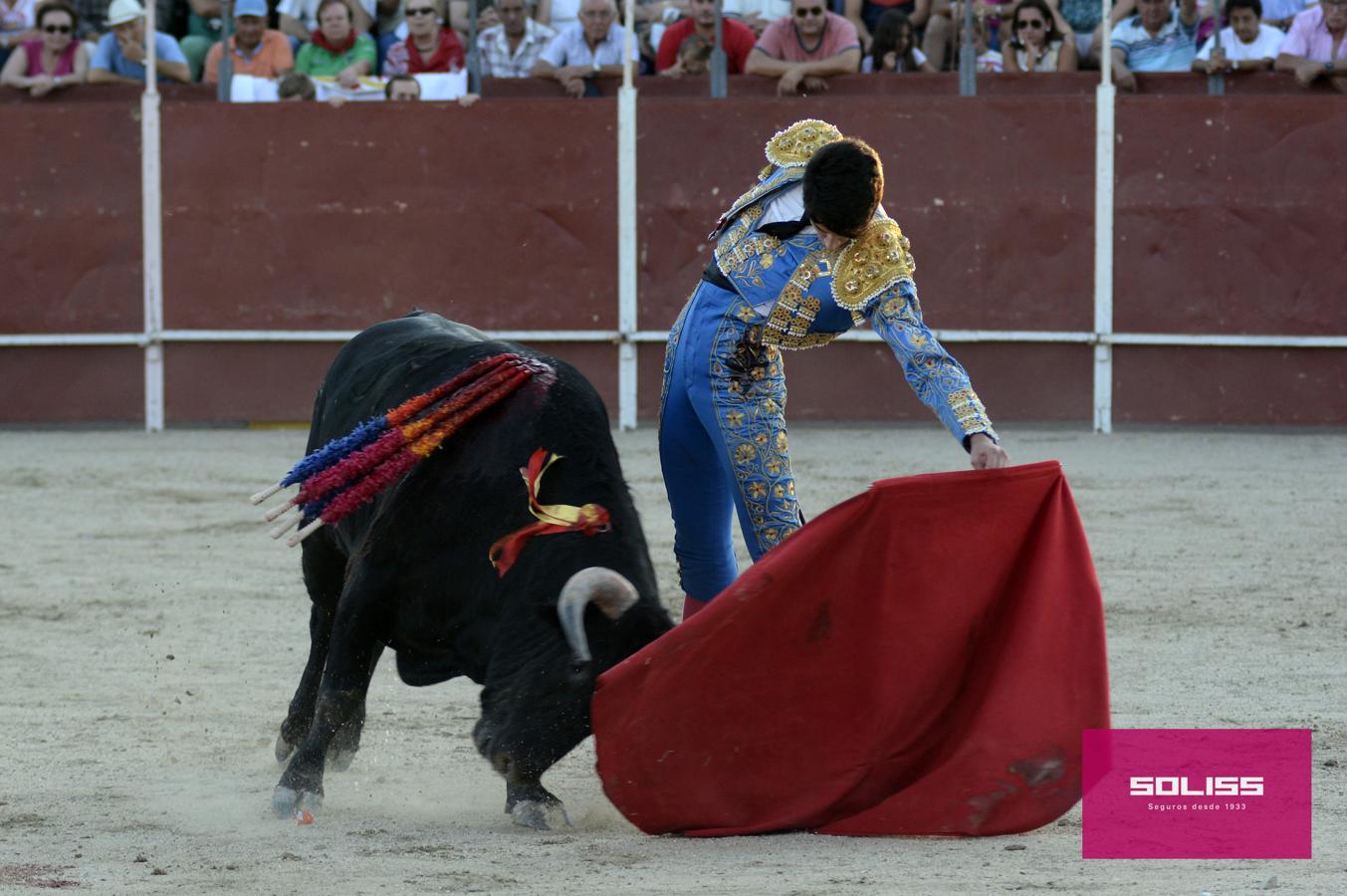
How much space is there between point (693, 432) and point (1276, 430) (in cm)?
547

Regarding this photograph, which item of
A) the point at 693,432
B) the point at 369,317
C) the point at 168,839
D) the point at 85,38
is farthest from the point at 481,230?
the point at 168,839

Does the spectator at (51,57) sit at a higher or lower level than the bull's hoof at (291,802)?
higher

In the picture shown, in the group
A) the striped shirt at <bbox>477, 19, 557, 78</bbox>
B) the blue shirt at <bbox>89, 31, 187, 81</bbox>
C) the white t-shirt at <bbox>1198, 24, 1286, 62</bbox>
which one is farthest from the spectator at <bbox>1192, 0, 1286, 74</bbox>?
the blue shirt at <bbox>89, 31, 187, 81</bbox>

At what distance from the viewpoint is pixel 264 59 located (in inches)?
336

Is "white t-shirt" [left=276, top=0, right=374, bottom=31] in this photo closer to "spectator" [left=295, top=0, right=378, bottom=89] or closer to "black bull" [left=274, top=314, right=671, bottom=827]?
"spectator" [left=295, top=0, right=378, bottom=89]

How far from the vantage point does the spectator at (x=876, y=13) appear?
8.38 meters

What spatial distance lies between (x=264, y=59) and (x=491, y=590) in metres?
6.11

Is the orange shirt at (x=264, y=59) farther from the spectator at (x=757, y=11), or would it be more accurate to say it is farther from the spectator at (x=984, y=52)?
the spectator at (x=984, y=52)

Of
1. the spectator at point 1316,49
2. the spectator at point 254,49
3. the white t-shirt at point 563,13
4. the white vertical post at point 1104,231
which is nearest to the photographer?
the spectator at point 1316,49

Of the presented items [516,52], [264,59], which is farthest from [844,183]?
[264,59]

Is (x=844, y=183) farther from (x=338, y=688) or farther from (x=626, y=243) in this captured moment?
(x=626, y=243)

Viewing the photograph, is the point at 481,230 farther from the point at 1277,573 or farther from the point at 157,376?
the point at 1277,573

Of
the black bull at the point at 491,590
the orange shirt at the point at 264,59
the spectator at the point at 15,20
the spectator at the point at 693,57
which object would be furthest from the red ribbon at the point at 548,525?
the spectator at the point at 15,20

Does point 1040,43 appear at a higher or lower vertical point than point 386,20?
lower
